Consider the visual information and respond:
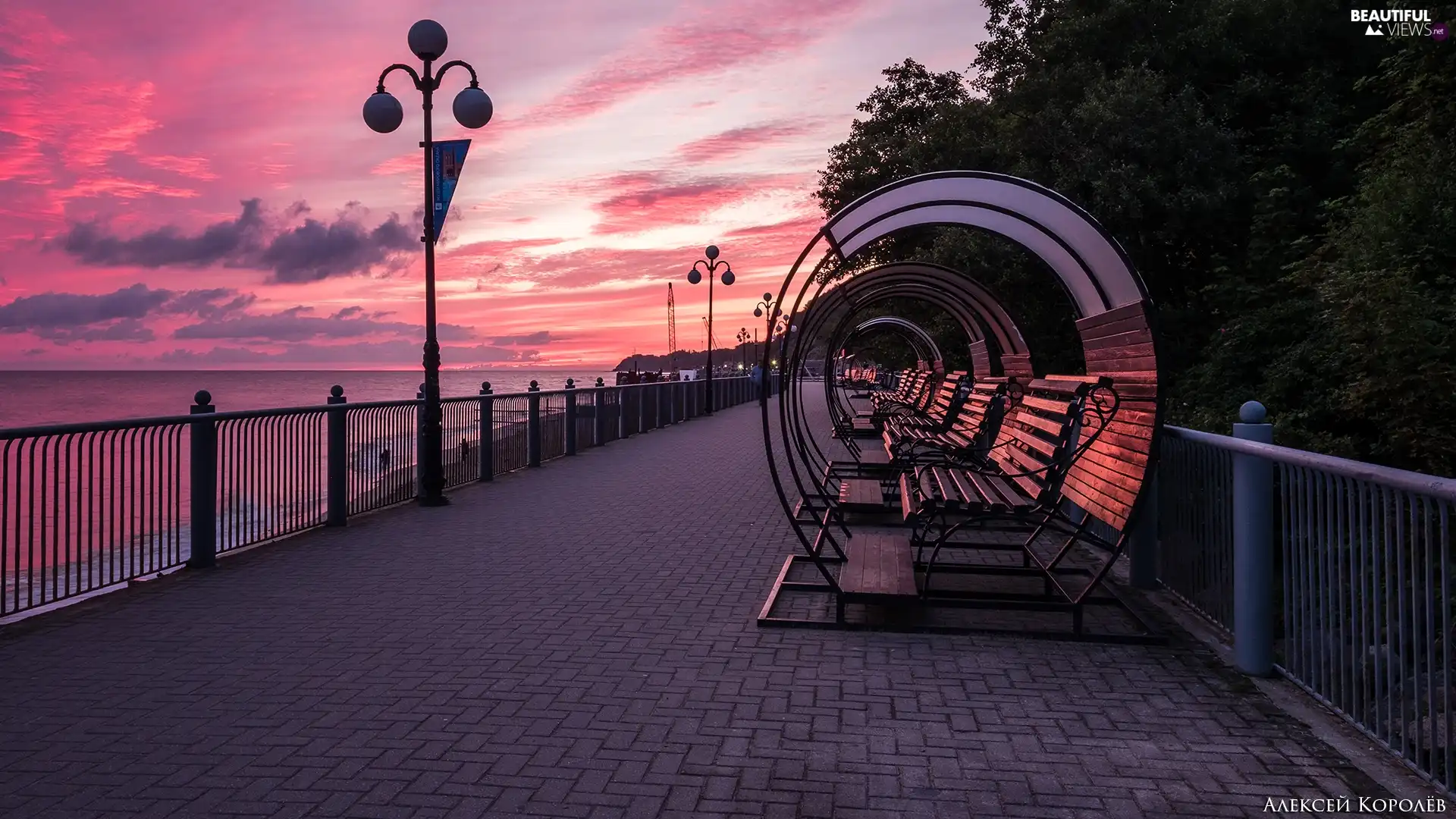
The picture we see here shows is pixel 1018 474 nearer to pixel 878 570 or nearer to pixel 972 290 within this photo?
pixel 878 570

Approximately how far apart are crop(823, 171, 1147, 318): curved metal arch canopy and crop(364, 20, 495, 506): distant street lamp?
5358mm

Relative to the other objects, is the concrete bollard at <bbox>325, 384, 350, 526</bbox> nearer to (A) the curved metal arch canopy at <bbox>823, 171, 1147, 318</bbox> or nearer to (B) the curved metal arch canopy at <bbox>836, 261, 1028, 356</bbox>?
(A) the curved metal arch canopy at <bbox>823, 171, 1147, 318</bbox>

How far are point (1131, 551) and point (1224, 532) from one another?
1465 millimetres

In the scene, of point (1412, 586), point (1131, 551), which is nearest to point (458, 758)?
point (1412, 586)

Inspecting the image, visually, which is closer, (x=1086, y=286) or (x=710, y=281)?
(x=1086, y=286)

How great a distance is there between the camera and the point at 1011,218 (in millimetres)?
8133

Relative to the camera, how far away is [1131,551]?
6723 millimetres

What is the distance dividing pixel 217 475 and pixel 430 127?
5.41 m

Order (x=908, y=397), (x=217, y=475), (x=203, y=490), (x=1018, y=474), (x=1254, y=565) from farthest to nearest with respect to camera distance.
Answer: (x=908, y=397) < (x=217, y=475) < (x=203, y=490) < (x=1018, y=474) < (x=1254, y=565)

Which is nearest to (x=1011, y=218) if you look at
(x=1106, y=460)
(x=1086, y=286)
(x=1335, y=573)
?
(x=1086, y=286)

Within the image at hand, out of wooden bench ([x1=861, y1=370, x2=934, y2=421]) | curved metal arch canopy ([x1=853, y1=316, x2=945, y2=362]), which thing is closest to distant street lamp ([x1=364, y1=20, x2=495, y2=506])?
wooden bench ([x1=861, y1=370, x2=934, y2=421])

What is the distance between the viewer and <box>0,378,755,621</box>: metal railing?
6.20 meters

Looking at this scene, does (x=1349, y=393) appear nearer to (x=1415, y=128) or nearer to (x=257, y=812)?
(x=1415, y=128)

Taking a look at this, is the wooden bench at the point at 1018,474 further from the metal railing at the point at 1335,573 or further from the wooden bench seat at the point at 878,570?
the metal railing at the point at 1335,573
